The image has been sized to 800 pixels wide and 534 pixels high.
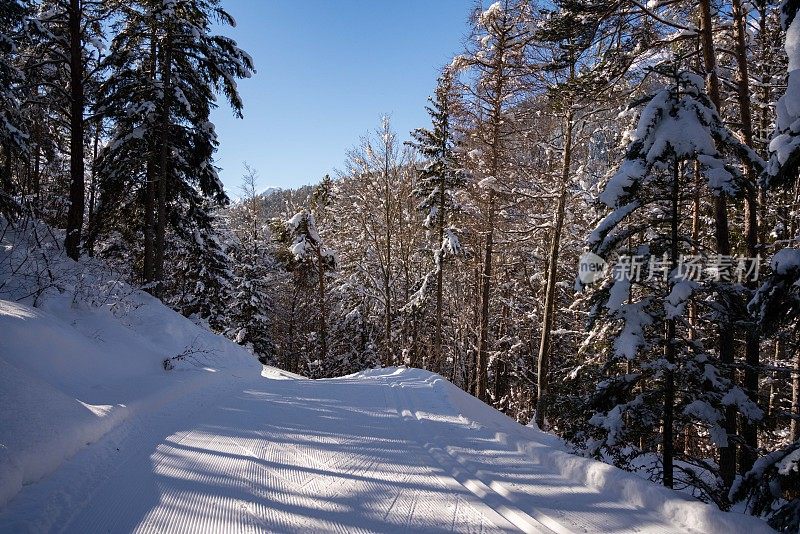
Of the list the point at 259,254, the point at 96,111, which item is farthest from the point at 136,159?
the point at 259,254

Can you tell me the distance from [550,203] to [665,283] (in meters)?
6.99

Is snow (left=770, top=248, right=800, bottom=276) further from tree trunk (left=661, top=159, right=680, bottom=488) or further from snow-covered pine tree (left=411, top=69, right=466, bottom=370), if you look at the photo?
snow-covered pine tree (left=411, top=69, right=466, bottom=370)

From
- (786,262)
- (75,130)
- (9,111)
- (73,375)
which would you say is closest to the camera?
(786,262)

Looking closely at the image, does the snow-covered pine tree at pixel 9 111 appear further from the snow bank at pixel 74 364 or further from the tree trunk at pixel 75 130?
the tree trunk at pixel 75 130

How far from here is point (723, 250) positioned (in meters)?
6.38

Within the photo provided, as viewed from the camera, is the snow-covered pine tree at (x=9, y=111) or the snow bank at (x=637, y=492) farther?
the snow-covered pine tree at (x=9, y=111)

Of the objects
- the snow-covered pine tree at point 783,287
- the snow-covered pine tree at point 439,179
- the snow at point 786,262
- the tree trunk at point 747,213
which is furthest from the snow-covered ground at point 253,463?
the snow-covered pine tree at point 439,179

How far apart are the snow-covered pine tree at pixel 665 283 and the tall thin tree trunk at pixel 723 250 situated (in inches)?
18.5

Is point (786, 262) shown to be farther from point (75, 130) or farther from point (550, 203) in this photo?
point (75, 130)

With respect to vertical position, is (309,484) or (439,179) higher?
(439,179)

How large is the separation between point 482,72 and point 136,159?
10.7m

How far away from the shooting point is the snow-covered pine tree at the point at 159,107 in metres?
12.4

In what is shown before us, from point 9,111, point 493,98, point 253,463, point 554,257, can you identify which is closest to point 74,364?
point 253,463

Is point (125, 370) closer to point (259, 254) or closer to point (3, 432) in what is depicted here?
point (3, 432)
